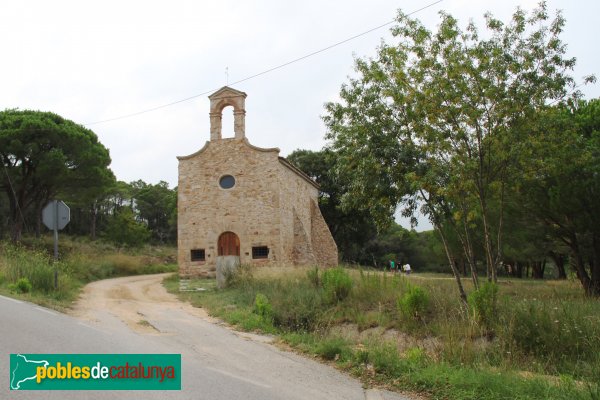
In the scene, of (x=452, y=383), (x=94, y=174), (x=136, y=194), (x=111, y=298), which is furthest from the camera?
(x=136, y=194)

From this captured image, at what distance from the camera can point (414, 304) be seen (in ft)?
29.9

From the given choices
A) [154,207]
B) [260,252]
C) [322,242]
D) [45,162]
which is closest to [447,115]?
[260,252]

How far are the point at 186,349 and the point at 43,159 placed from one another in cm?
2254

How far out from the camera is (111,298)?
14.1 meters

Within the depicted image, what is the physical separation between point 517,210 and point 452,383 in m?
11.0

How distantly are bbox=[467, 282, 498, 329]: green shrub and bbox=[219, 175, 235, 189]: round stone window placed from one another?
17.1 metres

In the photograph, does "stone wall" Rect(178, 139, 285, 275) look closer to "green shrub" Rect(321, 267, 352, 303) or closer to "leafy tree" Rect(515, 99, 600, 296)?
"green shrub" Rect(321, 267, 352, 303)

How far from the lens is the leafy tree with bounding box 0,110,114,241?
83.7ft

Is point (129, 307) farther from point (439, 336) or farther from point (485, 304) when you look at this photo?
point (485, 304)

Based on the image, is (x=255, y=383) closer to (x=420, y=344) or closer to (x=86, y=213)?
(x=420, y=344)

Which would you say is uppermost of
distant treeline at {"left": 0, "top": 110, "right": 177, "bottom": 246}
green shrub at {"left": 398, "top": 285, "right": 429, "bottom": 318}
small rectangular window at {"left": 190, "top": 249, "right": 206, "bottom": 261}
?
distant treeline at {"left": 0, "top": 110, "right": 177, "bottom": 246}

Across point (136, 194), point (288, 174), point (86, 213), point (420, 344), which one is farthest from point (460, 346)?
point (136, 194)

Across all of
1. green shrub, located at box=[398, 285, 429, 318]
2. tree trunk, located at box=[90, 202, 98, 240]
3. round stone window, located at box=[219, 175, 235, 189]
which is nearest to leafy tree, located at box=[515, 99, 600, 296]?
green shrub, located at box=[398, 285, 429, 318]

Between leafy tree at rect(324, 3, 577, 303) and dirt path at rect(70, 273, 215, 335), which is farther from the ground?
leafy tree at rect(324, 3, 577, 303)
